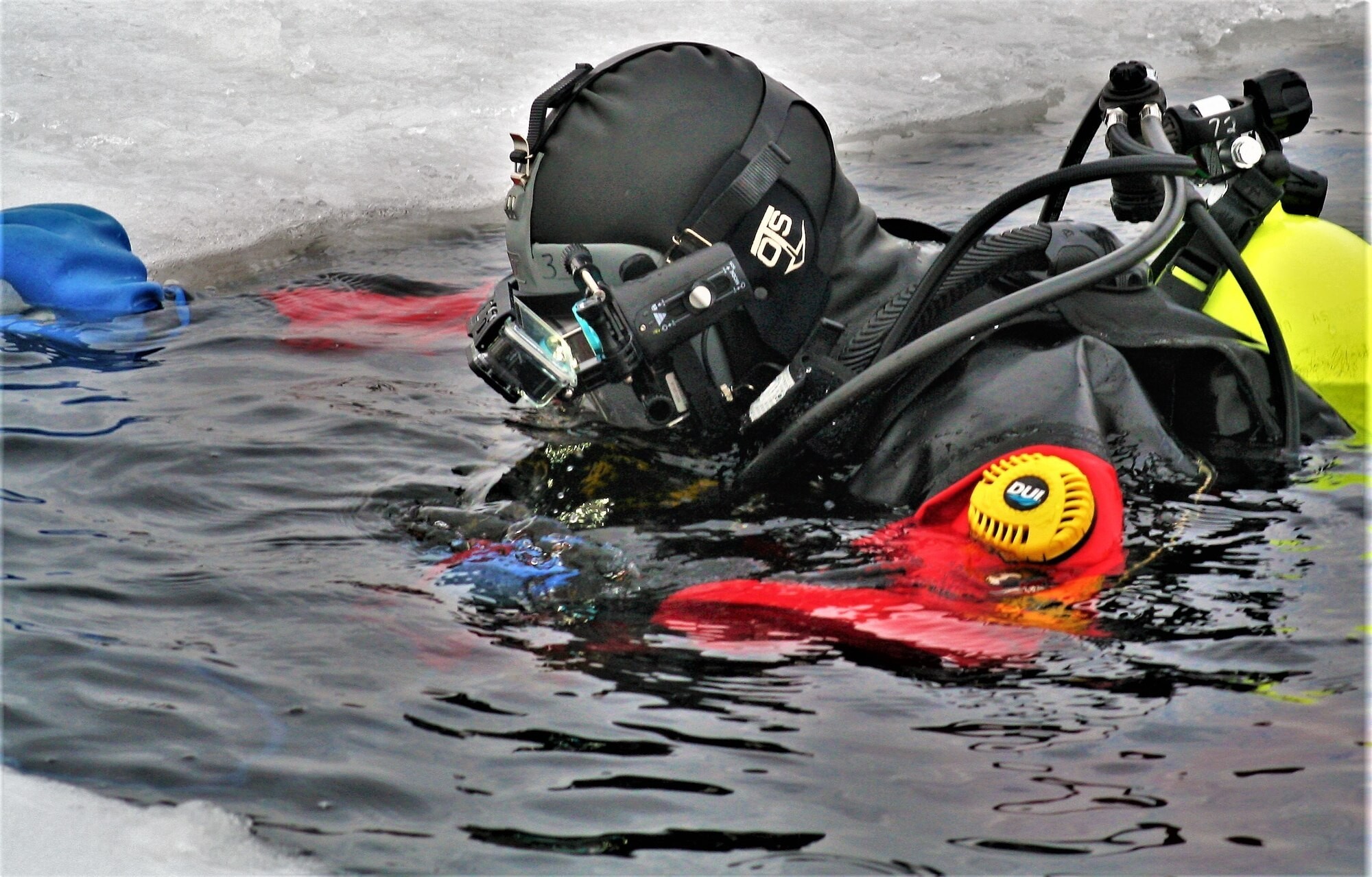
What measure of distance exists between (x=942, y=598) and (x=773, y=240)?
2.51 ft

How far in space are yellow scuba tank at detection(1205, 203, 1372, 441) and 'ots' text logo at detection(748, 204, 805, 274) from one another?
0.87 m

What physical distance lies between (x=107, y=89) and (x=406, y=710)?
4737 mm

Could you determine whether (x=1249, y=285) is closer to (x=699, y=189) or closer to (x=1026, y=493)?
(x=1026, y=493)

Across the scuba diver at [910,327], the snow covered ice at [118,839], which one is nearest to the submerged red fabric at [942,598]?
the scuba diver at [910,327]

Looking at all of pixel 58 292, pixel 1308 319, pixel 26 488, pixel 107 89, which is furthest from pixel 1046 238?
pixel 107 89

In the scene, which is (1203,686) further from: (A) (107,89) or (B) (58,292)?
(A) (107,89)

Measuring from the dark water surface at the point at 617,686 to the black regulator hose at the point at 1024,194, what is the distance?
18.4 inches

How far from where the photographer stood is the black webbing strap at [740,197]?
2717 millimetres

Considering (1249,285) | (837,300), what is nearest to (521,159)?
(837,300)

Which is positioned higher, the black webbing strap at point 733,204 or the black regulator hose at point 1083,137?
the black regulator hose at point 1083,137

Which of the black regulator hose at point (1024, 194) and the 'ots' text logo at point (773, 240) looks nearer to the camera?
the black regulator hose at point (1024, 194)

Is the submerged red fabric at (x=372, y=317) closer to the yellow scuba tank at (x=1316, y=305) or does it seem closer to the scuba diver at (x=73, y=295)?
the scuba diver at (x=73, y=295)

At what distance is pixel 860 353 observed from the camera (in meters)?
2.68

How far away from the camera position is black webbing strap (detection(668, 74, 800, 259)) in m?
2.72
